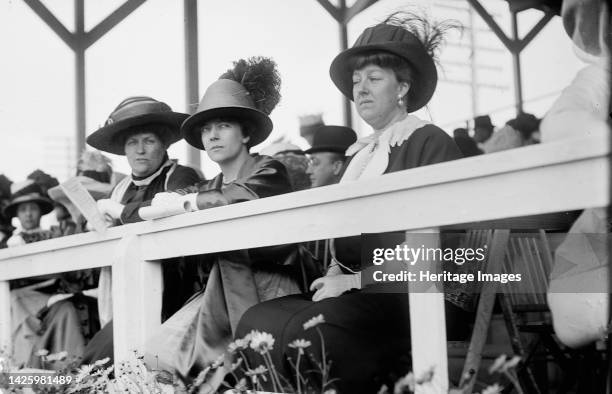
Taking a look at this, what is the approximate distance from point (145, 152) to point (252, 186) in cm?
100

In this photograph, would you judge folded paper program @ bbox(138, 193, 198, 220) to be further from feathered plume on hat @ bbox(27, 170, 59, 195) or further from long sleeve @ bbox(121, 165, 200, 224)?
feathered plume on hat @ bbox(27, 170, 59, 195)

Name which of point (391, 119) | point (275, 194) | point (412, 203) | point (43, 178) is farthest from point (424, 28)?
point (43, 178)

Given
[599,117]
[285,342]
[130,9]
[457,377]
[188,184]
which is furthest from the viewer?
[130,9]

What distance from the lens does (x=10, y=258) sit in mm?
3596

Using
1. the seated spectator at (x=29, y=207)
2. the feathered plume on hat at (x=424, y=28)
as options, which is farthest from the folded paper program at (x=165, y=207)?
the seated spectator at (x=29, y=207)

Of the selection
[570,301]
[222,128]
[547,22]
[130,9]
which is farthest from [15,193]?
[570,301]

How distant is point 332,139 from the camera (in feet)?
14.5

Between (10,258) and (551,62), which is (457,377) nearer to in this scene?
(551,62)

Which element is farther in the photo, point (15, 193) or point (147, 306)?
point (15, 193)

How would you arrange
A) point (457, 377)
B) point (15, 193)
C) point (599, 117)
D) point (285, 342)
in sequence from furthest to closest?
Answer: 1. point (15, 193)
2. point (457, 377)
3. point (285, 342)
4. point (599, 117)

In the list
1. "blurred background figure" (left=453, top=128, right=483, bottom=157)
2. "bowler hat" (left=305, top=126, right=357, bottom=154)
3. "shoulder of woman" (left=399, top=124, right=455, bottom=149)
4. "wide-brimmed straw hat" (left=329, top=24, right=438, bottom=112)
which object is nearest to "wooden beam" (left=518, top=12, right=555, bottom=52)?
"wide-brimmed straw hat" (left=329, top=24, right=438, bottom=112)

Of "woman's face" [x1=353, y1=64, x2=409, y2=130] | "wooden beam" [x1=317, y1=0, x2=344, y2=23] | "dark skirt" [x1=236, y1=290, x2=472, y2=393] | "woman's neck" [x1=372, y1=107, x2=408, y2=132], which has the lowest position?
"dark skirt" [x1=236, y1=290, x2=472, y2=393]

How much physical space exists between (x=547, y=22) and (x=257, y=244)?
1.28m

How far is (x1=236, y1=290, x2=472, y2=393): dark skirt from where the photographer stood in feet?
6.92
